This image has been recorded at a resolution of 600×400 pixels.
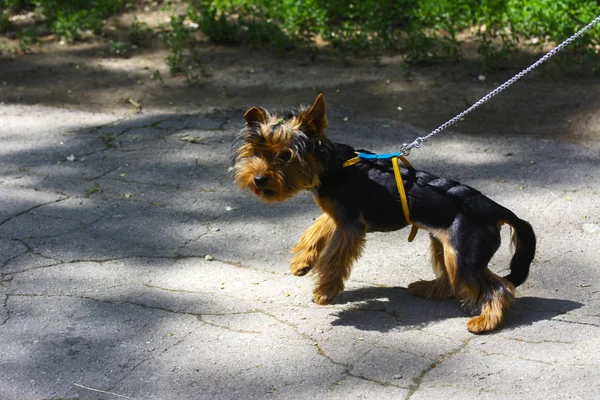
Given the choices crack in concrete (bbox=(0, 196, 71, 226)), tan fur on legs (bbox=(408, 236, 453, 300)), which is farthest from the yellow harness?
crack in concrete (bbox=(0, 196, 71, 226))

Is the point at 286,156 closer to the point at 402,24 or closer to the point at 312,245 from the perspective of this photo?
the point at 312,245

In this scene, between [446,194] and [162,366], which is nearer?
[162,366]

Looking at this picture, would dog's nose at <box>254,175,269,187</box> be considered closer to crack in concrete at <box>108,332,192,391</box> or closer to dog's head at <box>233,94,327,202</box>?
dog's head at <box>233,94,327,202</box>

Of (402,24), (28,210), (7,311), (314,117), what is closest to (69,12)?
(402,24)

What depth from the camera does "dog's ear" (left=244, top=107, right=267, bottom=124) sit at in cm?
461

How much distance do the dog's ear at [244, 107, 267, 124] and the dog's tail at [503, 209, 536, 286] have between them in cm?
156

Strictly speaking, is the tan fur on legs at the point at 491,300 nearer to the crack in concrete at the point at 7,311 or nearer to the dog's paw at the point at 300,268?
the dog's paw at the point at 300,268

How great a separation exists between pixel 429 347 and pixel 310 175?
1.21 meters

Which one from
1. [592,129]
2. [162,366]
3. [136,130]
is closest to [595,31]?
[592,129]

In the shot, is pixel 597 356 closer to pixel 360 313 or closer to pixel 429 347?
pixel 429 347

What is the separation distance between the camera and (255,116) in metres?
4.64

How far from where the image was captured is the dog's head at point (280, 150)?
4.56 meters

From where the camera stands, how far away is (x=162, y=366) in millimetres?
4324

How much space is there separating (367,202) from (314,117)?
0.62 metres
